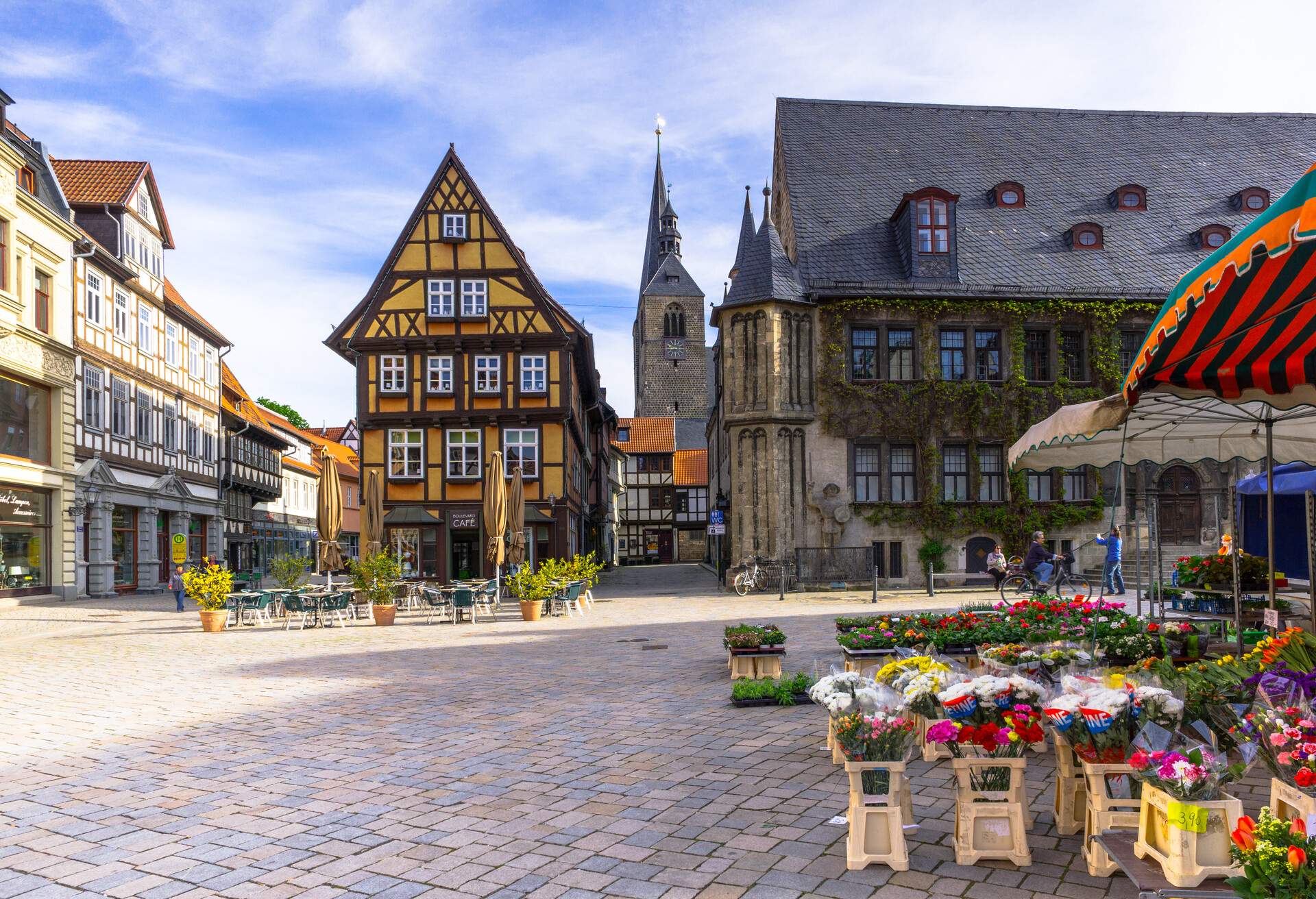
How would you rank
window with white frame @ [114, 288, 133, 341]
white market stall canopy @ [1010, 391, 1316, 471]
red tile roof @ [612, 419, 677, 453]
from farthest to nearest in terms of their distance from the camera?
red tile roof @ [612, 419, 677, 453] < window with white frame @ [114, 288, 133, 341] < white market stall canopy @ [1010, 391, 1316, 471]

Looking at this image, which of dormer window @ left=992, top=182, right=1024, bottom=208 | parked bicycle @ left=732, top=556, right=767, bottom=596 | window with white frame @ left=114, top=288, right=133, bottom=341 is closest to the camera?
parked bicycle @ left=732, top=556, right=767, bottom=596

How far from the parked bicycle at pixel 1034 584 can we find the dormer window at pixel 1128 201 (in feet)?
46.4

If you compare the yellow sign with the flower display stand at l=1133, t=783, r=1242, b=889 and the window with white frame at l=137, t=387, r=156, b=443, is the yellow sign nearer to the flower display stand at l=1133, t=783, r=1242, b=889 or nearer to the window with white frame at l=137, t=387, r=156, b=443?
the flower display stand at l=1133, t=783, r=1242, b=889

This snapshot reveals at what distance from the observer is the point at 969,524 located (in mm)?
30203

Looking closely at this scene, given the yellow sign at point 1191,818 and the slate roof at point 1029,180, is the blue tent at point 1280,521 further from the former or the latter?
the slate roof at point 1029,180

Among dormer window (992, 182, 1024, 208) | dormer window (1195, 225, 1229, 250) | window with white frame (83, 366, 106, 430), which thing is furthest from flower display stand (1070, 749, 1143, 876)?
dormer window (1195, 225, 1229, 250)

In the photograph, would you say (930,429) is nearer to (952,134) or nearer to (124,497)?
(952,134)

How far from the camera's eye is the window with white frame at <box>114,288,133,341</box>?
1310 inches

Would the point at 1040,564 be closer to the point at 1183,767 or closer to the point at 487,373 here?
the point at 1183,767

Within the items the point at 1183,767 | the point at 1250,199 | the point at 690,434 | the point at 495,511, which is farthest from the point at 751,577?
the point at 690,434

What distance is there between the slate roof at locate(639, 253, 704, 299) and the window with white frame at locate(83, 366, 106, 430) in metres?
60.2

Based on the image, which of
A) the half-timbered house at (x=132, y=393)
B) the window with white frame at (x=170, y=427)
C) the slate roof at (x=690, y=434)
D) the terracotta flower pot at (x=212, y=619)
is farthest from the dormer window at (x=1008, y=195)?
the slate roof at (x=690, y=434)

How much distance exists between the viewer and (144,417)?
35.2 m

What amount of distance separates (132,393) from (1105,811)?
35.5 metres
